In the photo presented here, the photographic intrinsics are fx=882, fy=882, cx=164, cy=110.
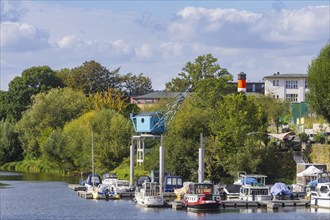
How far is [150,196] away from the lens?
73.8 m

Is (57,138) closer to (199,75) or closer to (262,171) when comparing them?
(199,75)

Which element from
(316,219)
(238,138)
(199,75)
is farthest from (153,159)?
(199,75)

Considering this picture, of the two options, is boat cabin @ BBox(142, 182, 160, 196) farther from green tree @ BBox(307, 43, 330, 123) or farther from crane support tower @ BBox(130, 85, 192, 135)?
crane support tower @ BBox(130, 85, 192, 135)

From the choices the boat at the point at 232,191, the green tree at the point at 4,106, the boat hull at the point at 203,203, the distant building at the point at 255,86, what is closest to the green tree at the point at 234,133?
the boat at the point at 232,191

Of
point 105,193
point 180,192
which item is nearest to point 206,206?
point 180,192

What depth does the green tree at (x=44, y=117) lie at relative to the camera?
135 m

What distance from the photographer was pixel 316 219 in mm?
63531

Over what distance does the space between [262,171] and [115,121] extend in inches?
1231

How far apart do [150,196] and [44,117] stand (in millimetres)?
64602

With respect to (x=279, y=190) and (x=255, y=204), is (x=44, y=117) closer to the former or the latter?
(x=279, y=190)

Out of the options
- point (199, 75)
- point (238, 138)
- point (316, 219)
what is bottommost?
point (316, 219)

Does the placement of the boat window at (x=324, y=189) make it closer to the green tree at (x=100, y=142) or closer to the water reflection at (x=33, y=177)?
the green tree at (x=100, y=142)

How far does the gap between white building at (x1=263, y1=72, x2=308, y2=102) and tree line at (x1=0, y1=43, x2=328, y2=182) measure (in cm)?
1577

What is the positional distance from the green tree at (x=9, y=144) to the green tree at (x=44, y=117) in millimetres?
2511
